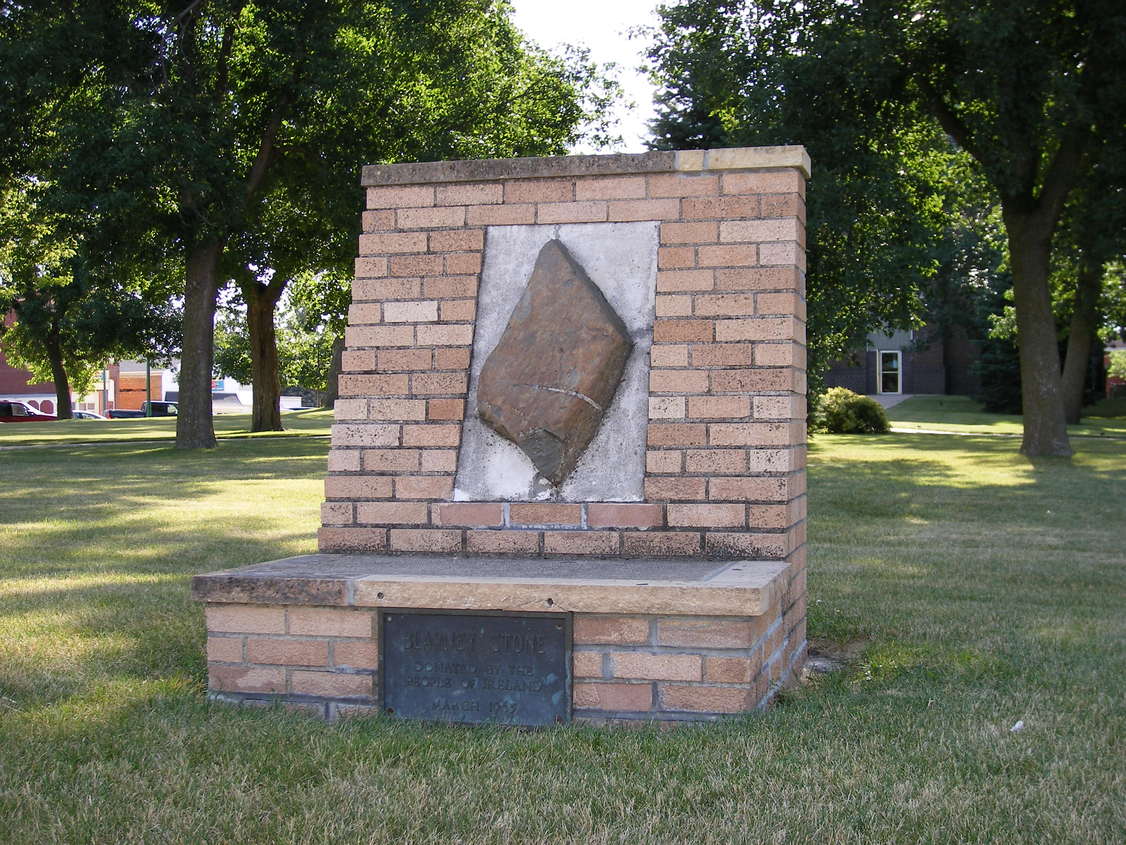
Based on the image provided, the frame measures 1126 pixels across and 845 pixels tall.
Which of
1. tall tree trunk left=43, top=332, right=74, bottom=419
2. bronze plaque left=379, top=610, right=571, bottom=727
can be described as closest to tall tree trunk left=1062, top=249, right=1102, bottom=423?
bronze plaque left=379, top=610, right=571, bottom=727

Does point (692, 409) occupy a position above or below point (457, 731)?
above

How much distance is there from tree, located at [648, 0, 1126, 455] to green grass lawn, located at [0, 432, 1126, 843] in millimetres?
13971

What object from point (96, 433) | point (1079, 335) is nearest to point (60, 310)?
point (96, 433)

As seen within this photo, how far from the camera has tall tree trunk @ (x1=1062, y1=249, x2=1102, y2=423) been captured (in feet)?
94.4

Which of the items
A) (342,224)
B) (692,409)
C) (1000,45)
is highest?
(1000,45)

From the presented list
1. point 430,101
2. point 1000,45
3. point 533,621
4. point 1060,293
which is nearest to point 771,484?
point 533,621

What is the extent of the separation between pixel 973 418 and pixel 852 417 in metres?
12.4

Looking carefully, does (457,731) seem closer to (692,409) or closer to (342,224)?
(692,409)

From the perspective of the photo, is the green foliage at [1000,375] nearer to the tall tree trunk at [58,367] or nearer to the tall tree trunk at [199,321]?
the tall tree trunk at [199,321]

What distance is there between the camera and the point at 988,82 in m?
19.9

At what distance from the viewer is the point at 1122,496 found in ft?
49.7

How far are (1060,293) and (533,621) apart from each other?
32.8 m

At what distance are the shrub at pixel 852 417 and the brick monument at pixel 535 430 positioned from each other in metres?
29.3

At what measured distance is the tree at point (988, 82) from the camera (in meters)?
19.9
